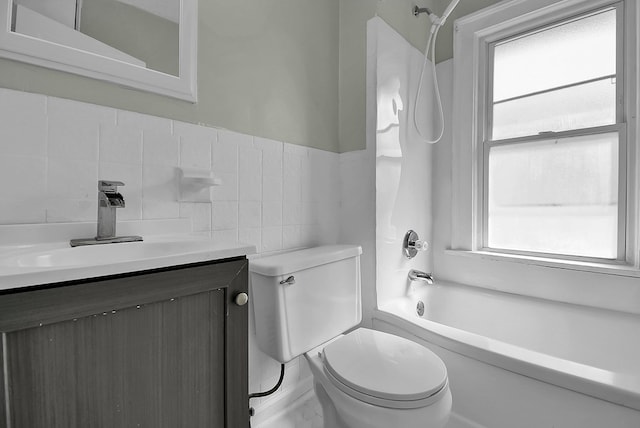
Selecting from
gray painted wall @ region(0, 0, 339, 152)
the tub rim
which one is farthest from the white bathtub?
gray painted wall @ region(0, 0, 339, 152)

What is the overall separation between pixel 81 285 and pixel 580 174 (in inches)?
84.4

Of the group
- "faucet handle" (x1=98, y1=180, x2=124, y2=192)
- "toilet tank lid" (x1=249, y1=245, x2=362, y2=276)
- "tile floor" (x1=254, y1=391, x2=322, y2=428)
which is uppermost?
"faucet handle" (x1=98, y1=180, x2=124, y2=192)

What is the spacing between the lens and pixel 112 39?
3.04ft

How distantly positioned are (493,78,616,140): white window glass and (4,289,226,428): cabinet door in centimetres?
193

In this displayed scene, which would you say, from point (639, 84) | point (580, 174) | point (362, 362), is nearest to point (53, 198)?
point (362, 362)

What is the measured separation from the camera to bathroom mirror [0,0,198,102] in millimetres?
788

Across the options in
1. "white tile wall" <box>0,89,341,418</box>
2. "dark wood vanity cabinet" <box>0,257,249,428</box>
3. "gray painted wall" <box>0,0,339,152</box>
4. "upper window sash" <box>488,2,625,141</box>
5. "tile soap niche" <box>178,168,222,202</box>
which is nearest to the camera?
"dark wood vanity cabinet" <box>0,257,249,428</box>

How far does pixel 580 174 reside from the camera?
5.14ft

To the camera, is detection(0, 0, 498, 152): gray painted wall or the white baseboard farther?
the white baseboard

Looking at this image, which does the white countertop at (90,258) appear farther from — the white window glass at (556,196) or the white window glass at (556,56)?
the white window glass at (556,56)

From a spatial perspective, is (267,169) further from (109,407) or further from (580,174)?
(580,174)

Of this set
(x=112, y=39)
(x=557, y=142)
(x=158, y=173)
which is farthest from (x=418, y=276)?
(x=112, y=39)

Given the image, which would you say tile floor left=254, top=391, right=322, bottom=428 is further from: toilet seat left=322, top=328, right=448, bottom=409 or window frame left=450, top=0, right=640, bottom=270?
window frame left=450, top=0, right=640, bottom=270

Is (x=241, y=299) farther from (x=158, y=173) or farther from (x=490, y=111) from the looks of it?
(x=490, y=111)
